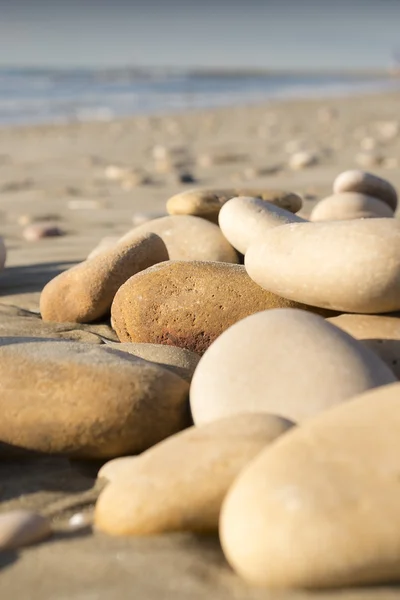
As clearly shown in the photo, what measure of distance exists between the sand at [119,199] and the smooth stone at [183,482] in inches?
1.4

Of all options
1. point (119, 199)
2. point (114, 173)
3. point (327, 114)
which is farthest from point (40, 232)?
point (327, 114)

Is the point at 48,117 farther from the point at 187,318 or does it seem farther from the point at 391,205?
the point at 187,318

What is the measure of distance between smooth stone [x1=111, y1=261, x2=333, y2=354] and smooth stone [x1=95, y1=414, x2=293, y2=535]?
0.87m

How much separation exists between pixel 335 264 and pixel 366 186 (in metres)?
1.79

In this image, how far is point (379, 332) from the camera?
7.73 ft

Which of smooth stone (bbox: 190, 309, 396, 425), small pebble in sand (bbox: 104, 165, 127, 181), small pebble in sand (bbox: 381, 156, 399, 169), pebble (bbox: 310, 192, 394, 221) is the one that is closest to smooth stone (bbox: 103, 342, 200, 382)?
smooth stone (bbox: 190, 309, 396, 425)

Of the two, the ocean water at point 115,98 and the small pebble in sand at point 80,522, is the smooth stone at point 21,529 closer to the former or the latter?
the small pebble in sand at point 80,522

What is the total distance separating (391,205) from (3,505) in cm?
265

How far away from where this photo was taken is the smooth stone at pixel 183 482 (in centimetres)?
169

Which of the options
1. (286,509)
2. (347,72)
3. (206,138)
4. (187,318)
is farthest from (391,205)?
(347,72)

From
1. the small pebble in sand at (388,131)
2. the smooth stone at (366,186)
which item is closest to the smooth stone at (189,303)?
the smooth stone at (366,186)

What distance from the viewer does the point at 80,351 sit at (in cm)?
231

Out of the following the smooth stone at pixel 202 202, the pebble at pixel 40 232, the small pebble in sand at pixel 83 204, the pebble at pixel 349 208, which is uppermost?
the smooth stone at pixel 202 202

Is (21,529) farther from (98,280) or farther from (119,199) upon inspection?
(119,199)
